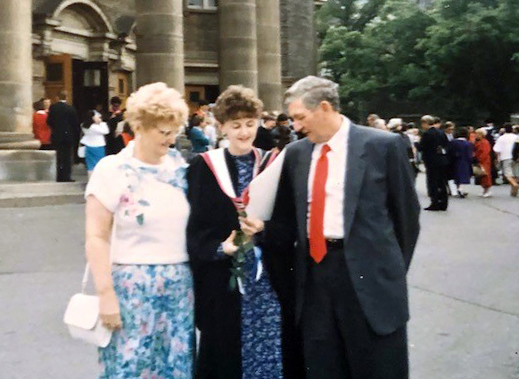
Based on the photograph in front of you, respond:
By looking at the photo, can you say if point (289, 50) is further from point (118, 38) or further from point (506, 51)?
point (506, 51)

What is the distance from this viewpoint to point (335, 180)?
442cm

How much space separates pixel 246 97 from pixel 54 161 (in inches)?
536

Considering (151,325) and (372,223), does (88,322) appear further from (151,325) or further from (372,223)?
(372,223)

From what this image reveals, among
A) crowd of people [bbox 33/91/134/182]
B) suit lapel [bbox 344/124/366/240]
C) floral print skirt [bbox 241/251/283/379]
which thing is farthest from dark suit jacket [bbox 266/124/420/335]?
crowd of people [bbox 33/91/134/182]

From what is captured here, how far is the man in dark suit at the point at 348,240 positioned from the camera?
14.2 ft

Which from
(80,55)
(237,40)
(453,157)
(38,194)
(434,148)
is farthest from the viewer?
(237,40)

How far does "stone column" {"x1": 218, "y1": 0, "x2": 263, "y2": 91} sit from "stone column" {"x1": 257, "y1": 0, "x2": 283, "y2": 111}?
8.59 feet

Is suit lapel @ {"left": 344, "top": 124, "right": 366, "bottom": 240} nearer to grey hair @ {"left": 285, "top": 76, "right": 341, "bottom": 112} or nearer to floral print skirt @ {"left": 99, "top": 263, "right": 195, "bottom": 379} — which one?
grey hair @ {"left": 285, "top": 76, "right": 341, "bottom": 112}

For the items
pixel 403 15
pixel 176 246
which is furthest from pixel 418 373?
pixel 403 15

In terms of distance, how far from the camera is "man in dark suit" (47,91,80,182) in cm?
1802

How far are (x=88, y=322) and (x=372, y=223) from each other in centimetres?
130

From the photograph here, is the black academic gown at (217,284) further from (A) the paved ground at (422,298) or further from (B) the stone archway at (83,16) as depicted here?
(B) the stone archway at (83,16)

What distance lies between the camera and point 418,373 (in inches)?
258

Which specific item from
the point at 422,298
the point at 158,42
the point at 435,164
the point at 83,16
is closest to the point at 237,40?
the point at 83,16
